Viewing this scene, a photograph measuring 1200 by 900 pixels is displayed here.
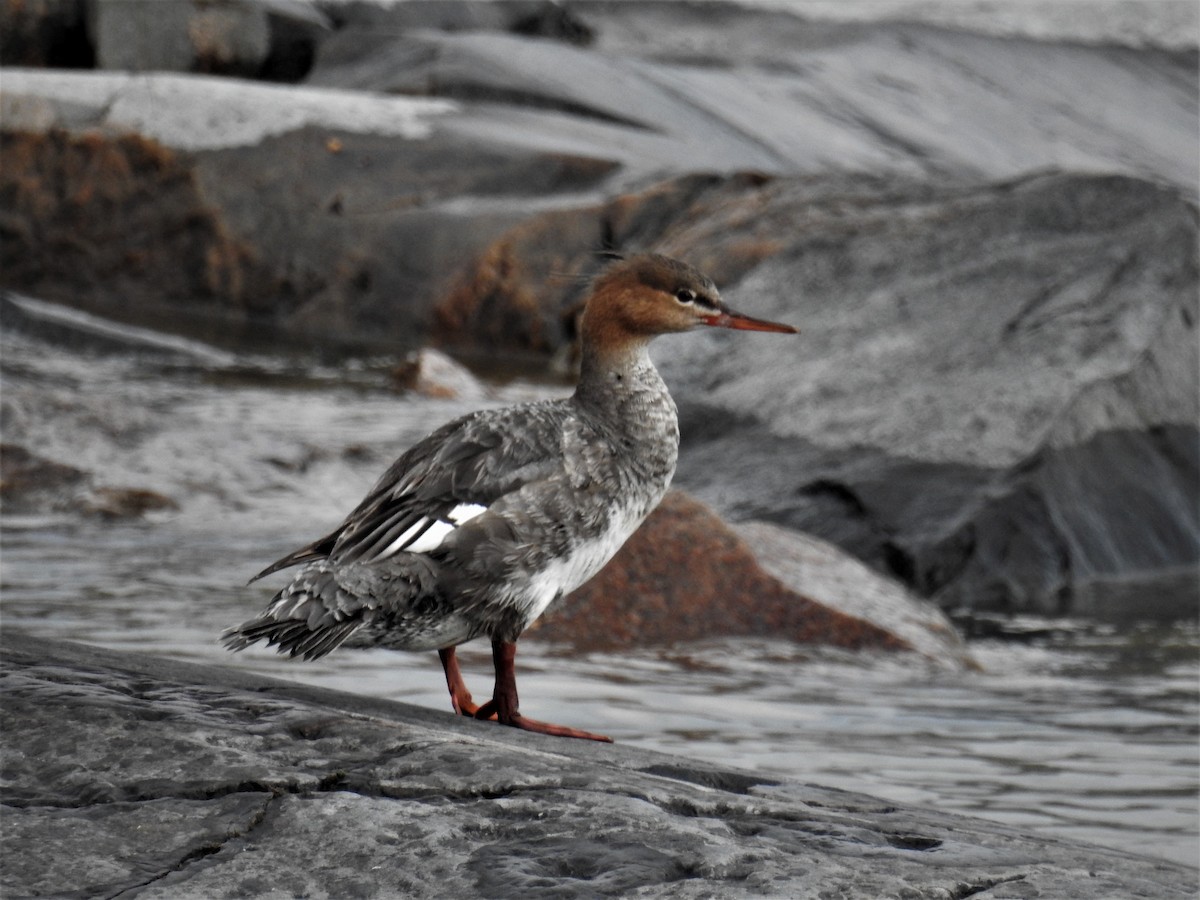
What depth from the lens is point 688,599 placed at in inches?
242

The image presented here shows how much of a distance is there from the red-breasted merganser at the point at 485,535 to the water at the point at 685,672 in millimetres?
1031

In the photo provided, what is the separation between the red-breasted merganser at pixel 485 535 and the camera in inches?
141

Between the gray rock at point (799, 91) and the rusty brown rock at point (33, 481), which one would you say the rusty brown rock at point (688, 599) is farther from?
the gray rock at point (799, 91)

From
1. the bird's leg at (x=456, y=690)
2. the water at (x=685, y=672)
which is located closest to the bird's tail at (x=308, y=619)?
the bird's leg at (x=456, y=690)

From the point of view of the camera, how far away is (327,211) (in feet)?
40.1

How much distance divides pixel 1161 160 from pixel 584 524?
1443 centimetres

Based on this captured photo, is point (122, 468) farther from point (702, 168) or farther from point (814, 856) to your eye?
point (702, 168)

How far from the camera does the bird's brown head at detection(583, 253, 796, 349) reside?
4.55 meters

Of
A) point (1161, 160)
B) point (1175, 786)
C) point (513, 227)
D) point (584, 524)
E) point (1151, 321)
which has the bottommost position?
point (1175, 786)

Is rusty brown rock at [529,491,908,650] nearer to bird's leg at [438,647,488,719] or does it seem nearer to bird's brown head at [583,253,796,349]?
bird's brown head at [583,253,796,349]

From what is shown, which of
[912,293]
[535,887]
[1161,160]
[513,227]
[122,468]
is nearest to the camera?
[535,887]

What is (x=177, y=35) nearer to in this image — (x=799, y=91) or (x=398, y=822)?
(x=799, y=91)

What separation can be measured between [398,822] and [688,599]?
3387 mm

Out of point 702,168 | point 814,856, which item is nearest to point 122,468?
point 814,856
